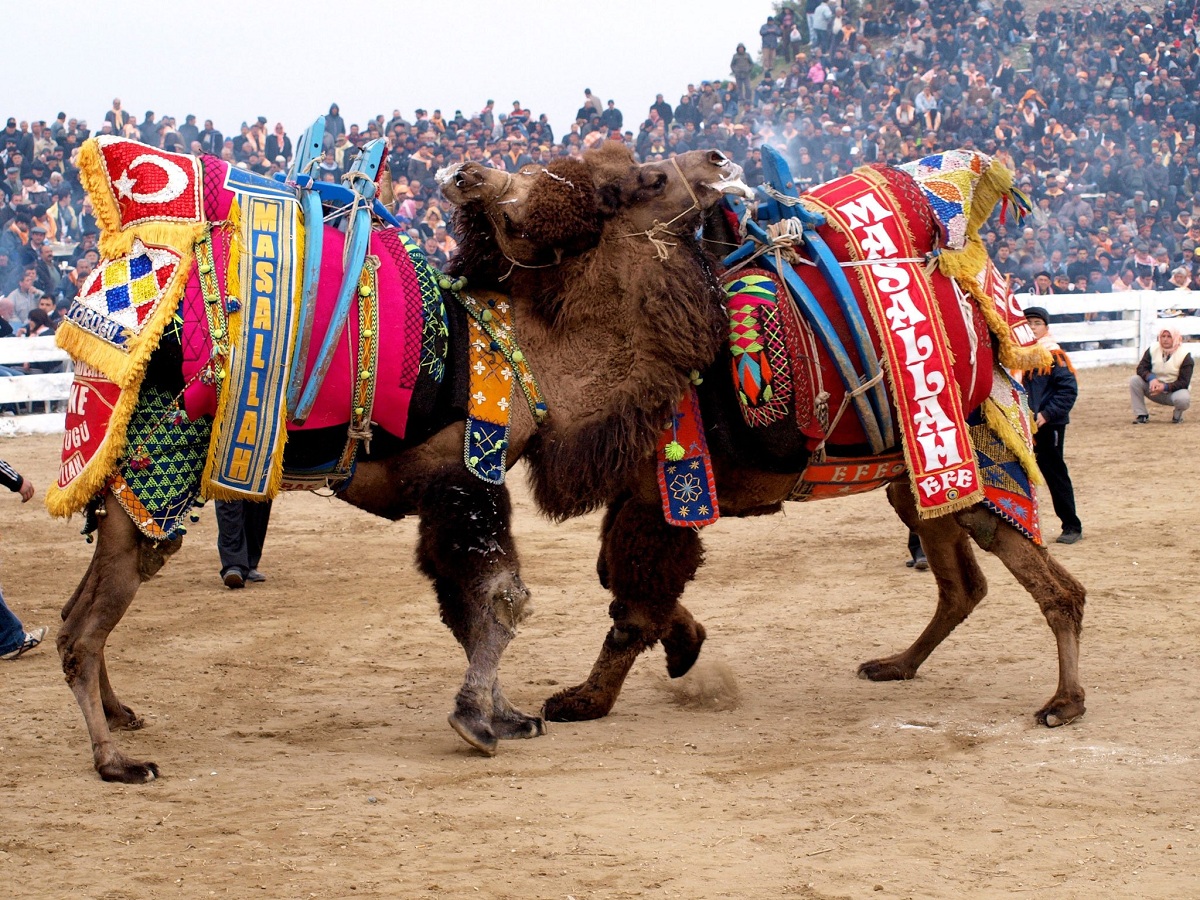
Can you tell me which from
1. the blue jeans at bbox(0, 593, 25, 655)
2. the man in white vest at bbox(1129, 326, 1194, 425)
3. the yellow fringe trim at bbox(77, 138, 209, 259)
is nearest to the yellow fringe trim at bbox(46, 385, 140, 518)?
the yellow fringe trim at bbox(77, 138, 209, 259)

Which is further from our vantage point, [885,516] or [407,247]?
[885,516]

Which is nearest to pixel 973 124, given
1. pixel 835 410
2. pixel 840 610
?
pixel 840 610

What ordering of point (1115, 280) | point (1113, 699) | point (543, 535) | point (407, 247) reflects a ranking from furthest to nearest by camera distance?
point (1115, 280)
point (543, 535)
point (1113, 699)
point (407, 247)

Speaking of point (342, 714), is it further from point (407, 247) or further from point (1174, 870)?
point (1174, 870)

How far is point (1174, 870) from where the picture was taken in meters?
3.82

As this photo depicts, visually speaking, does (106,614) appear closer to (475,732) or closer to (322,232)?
(475,732)

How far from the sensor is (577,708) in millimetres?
5570

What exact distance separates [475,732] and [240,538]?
400 cm

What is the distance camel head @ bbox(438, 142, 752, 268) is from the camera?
16.3 feet

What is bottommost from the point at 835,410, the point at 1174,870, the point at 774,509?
the point at 1174,870

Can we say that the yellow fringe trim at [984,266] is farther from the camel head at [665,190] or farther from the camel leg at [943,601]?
the camel head at [665,190]

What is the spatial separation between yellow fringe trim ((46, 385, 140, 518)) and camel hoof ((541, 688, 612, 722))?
2.06 meters

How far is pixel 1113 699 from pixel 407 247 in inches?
136

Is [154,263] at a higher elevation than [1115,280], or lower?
higher
